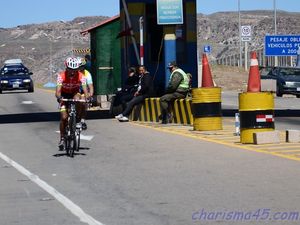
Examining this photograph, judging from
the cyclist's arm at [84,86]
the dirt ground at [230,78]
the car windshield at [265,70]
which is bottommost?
the dirt ground at [230,78]

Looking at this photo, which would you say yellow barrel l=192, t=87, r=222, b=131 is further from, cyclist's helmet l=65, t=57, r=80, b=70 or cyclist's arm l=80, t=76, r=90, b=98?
cyclist's helmet l=65, t=57, r=80, b=70

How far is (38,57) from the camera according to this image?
132 metres

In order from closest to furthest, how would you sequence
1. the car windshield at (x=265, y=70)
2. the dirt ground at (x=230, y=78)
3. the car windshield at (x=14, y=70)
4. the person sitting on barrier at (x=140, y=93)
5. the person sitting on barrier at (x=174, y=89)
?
the person sitting on barrier at (x=174, y=89) → the person sitting on barrier at (x=140, y=93) → the car windshield at (x=265, y=70) → the car windshield at (x=14, y=70) → the dirt ground at (x=230, y=78)

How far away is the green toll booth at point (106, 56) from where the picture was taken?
100ft

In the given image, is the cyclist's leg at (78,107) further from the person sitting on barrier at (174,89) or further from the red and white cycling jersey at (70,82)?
the person sitting on barrier at (174,89)

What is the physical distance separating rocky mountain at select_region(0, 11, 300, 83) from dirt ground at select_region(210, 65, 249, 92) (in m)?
32.9

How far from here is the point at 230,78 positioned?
203 feet

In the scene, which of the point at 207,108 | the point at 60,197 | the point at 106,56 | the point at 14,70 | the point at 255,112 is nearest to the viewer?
the point at 60,197

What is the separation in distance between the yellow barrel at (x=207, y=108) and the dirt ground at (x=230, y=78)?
3767cm

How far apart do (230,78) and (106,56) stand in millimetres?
32047

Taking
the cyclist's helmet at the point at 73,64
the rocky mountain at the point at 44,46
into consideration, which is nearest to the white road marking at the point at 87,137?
the cyclist's helmet at the point at 73,64

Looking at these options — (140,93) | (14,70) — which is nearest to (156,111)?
(140,93)

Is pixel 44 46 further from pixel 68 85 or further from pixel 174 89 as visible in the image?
pixel 68 85

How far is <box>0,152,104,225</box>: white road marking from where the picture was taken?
8930 mm
